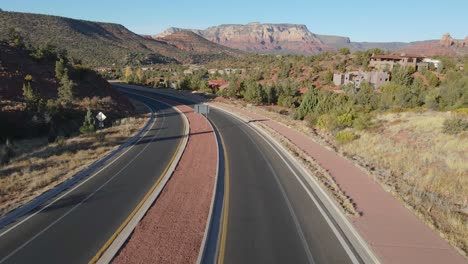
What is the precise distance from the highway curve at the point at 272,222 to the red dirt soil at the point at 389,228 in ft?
3.27

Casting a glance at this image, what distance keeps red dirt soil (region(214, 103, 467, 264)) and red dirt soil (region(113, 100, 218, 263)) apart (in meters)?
5.51

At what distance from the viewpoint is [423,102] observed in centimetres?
4578

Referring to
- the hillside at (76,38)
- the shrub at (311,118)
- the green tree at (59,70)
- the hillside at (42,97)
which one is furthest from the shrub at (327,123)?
the hillside at (76,38)

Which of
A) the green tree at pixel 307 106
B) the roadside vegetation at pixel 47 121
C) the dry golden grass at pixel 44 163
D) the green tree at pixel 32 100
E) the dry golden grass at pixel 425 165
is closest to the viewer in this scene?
the dry golden grass at pixel 425 165

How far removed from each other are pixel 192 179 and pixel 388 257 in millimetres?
9490

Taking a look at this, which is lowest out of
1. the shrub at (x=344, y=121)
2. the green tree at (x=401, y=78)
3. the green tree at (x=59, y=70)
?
the shrub at (x=344, y=121)

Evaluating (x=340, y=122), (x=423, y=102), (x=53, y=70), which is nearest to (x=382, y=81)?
(x=423, y=102)

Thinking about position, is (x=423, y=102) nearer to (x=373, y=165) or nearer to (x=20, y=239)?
(x=373, y=165)

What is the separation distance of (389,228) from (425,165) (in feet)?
30.7

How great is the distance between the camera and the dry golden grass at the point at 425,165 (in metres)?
11.9

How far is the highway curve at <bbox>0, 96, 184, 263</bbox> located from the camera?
30.7ft

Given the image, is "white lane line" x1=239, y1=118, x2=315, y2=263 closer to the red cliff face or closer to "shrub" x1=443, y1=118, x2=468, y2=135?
"shrub" x1=443, y1=118, x2=468, y2=135

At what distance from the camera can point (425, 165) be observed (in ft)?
59.5

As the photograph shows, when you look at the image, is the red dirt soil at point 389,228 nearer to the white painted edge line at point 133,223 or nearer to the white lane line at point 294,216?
the white lane line at point 294,216
